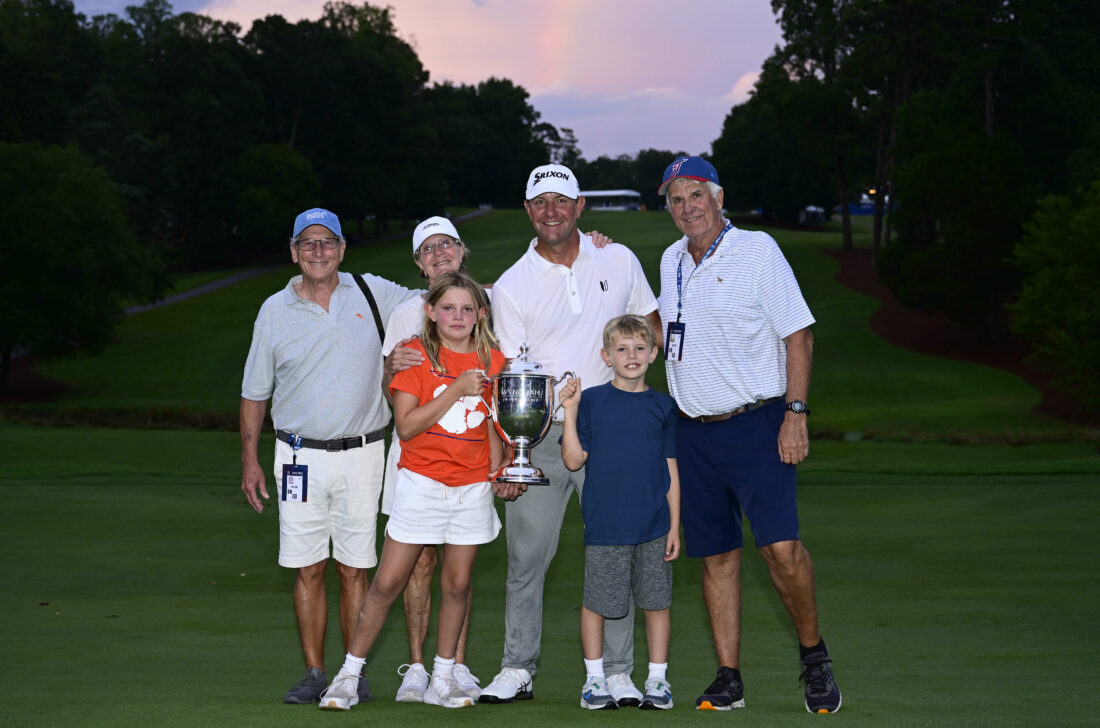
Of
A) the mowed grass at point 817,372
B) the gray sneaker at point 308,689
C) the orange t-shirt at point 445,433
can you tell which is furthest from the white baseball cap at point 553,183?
the mowed grass at point 817,372

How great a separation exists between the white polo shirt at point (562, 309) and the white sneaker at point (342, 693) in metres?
1.59

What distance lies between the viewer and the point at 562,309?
221 inches

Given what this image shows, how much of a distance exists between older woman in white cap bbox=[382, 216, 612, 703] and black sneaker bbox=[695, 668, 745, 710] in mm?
1000

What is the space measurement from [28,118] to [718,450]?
50.8m

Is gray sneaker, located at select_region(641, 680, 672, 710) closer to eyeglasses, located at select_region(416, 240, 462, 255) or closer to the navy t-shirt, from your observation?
the navy t-shirt

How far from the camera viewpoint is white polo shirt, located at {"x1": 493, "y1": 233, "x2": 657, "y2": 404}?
5.59 meters

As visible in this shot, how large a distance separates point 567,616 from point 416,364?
3.60 m

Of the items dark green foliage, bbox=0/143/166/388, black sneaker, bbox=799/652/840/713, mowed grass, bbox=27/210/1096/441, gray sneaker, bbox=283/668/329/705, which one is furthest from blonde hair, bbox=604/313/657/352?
dark green foliage, bbox=0/143/166/388

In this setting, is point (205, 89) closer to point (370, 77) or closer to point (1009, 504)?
point (370, 77)

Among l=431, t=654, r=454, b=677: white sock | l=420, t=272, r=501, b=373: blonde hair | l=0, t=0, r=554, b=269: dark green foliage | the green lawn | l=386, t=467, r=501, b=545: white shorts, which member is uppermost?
l=0, t=0, r=554, b=269: dark green foliage

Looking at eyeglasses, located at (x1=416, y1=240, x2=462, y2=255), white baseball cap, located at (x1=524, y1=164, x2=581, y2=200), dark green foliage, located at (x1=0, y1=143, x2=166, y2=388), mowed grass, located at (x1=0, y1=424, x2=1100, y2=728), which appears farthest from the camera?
dark green foliage, located at (x1=0, y1=143, x2=166, y2=388)

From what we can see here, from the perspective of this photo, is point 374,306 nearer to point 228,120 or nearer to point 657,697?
point 657,697

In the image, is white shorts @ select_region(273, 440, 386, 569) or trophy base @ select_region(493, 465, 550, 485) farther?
white shorts @ select_region(273, 440, 386, 569)

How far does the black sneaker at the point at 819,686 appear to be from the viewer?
16.6 feet
